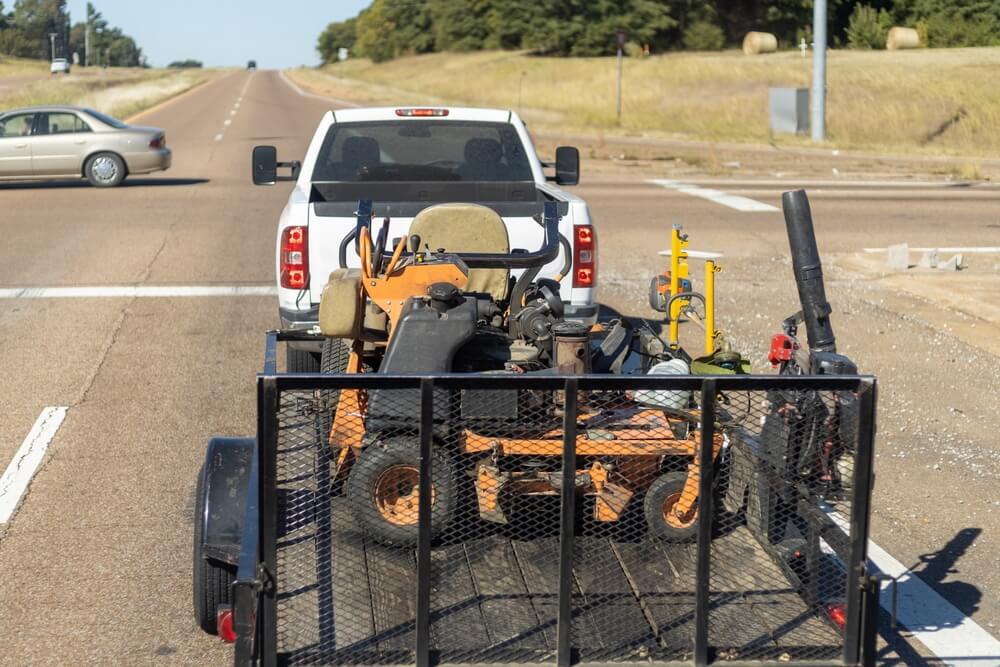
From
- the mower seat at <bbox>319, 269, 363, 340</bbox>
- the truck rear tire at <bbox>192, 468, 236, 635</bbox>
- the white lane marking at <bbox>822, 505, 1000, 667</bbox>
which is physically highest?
the mower seat at <bbox>319, 269, 363, 340</bbox>

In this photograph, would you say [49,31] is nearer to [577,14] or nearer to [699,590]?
[577,14]

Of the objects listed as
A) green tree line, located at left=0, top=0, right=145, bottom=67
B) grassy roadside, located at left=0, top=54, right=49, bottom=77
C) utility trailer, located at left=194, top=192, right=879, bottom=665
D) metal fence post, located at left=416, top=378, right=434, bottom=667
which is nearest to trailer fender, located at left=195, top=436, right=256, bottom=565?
utility trailer, located at left=194, top=192, right=879, bottom=665

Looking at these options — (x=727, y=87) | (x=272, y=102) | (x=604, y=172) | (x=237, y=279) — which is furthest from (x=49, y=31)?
(x=237, y=279)

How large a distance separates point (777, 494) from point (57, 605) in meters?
2.95

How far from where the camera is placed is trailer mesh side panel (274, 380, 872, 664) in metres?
3.95

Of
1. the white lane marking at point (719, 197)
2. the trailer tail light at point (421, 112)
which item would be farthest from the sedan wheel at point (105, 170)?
the trailer tail light at point (421, 112)

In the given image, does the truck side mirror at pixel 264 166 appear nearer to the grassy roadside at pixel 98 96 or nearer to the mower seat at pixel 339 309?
the mower seat at pixel 339 309

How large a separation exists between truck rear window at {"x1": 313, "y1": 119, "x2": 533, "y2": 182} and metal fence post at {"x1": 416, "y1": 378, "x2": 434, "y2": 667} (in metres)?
5.97

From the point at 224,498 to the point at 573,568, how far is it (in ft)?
4.35


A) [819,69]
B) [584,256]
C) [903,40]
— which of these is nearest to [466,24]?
[903,40]

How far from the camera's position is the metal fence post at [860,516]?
3.72 metres

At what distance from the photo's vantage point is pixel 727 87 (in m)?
57.6

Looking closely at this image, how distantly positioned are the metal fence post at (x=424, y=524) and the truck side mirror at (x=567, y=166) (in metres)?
6.79

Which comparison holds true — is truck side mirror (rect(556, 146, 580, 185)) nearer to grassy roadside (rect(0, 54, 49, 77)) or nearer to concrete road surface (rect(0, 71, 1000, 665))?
concrete road surface (rect(0, 71, 1000, 665))
